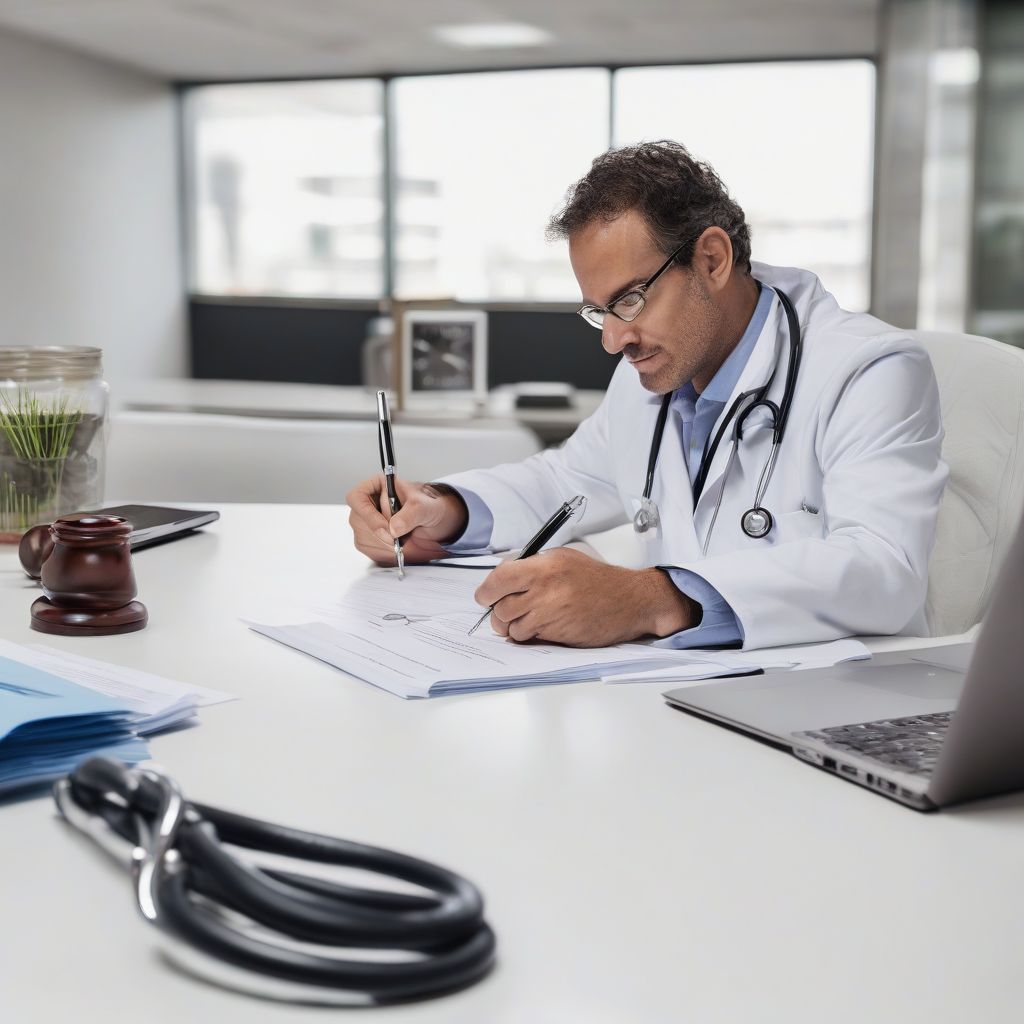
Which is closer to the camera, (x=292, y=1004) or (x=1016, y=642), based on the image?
(x=292, y=1004)

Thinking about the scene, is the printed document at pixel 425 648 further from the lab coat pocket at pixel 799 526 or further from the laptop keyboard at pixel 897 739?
the lab coat pocket at pixel 799 526

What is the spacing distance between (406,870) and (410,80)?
8970 mm

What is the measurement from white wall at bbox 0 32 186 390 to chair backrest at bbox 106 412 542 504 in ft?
19.3

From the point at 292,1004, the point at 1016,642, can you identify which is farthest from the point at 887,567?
the point at 292,1004

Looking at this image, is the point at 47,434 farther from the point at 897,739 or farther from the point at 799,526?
the point at 897,739

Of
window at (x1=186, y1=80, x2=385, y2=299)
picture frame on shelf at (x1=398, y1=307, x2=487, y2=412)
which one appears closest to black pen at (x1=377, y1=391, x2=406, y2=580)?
picture frame on shelf at (x1=398, y1=307, x2=487, y2=412)

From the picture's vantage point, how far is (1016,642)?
655mm

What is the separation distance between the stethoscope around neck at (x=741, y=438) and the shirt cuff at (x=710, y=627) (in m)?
0.30

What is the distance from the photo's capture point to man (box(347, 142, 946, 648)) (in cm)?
115

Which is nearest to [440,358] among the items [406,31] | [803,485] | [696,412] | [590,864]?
[696,412]

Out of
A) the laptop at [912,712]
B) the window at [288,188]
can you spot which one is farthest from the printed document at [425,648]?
the window at [288,188]

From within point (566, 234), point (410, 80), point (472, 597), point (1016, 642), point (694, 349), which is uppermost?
point (410, 80)

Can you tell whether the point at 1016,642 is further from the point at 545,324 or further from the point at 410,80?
the point at 410,80

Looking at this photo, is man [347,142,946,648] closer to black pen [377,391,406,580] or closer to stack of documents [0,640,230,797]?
black pen [377,391,406,580]
